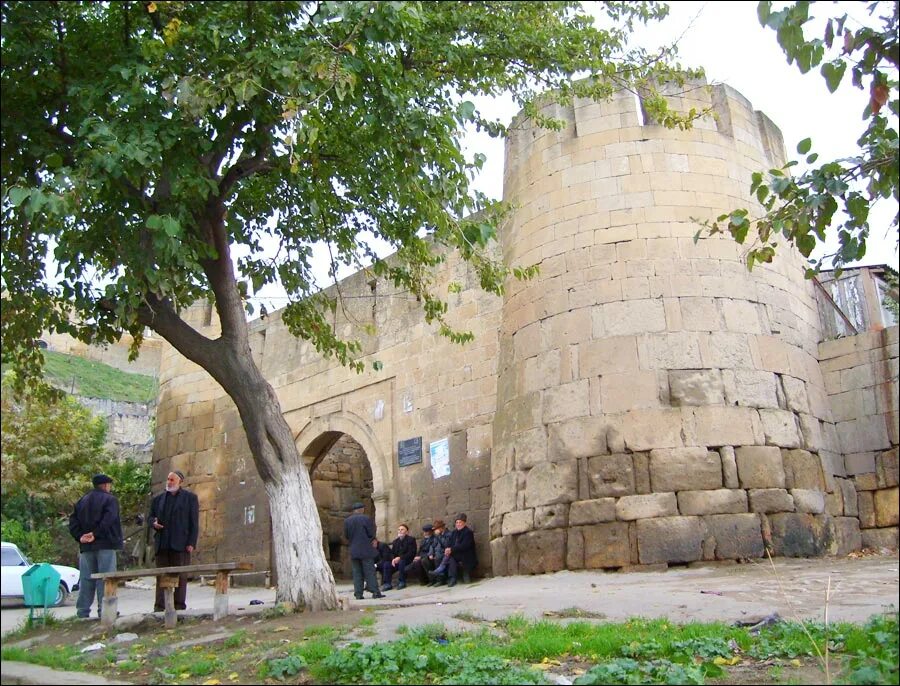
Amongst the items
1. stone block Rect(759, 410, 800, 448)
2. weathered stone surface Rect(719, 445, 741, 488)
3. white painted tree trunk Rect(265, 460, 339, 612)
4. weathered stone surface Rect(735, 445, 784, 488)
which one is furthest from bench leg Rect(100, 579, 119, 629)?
stone block Rect(759, 410, 800, 448)

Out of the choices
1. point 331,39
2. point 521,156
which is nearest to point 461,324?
point 521,156

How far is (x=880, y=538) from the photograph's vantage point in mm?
9883

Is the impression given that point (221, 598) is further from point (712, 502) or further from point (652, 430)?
point (712, 502)

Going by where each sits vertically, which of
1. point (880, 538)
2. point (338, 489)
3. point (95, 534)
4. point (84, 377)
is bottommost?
point (880, 538)

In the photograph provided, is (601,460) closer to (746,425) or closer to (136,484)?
(746,425)

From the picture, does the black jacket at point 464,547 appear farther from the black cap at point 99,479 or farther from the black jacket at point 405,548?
the black cap at point 99,479

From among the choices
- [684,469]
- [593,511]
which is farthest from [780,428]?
[593,511]

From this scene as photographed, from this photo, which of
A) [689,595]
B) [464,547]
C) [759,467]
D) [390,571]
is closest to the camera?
[689,595]

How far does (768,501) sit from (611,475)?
4.98 ft

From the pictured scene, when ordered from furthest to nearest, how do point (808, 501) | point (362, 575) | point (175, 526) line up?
1. point (362, 575)
2. point (808, 501)
3. point (175, 526)

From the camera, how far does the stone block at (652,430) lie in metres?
8.89

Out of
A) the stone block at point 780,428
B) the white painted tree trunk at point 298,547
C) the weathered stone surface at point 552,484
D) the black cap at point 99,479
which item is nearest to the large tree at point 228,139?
the white painted tree trunk at point 298,547

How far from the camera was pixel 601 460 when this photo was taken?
903 cm

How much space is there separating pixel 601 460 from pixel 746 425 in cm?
149
